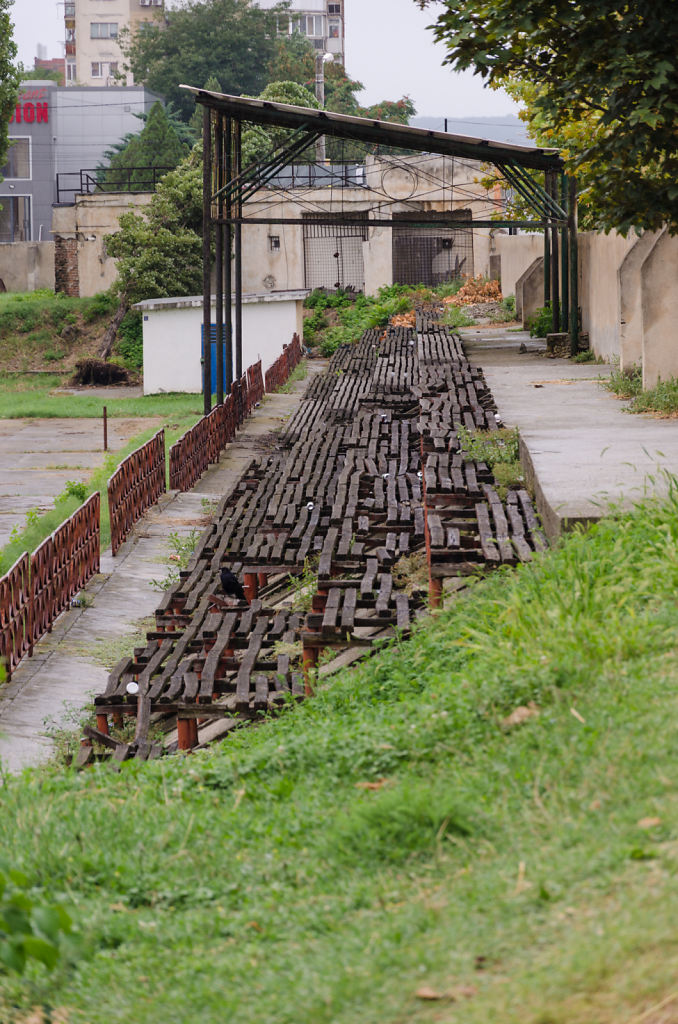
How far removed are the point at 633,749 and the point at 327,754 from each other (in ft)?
5.04

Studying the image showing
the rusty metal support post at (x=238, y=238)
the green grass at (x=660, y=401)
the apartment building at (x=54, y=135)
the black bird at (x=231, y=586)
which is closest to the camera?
the black bird at (x=231, y=586)

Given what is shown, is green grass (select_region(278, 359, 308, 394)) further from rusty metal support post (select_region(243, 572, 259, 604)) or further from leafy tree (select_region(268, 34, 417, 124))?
leafy tree (select_region(268, 34, 417, 124))

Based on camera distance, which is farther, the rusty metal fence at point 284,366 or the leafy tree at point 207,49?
the leafy tree at point 207,49

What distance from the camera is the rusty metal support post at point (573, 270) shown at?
21.1 m

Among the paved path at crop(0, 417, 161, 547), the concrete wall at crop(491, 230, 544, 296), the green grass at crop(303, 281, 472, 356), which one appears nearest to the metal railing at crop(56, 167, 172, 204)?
the green grass at crop(303, 281, 472, 356)

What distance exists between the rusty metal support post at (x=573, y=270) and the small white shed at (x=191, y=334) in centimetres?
1207

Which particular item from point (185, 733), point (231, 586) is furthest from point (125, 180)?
point (185, 733)

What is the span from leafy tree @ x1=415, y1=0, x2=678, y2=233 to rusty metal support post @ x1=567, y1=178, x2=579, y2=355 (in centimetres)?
976

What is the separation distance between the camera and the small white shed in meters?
32.9

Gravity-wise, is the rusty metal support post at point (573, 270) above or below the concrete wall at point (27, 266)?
below

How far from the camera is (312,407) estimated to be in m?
24.3

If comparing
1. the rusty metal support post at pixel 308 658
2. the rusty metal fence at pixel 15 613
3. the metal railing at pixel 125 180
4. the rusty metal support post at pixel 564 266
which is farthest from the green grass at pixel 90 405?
the rusty metal support post at pixel 308 658

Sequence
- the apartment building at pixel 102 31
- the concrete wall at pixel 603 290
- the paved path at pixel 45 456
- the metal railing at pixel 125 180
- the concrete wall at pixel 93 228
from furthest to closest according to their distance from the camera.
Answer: the apartment building at pixel 102 31 < the metal railing at pixel 125 180 < the concrete wall at pixel 93 228 < the paved path at pixel 45 456 < the concrete wall at pixel 603 290

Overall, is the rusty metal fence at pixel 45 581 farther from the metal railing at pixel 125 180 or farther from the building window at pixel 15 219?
the building window at pixel 15 219
